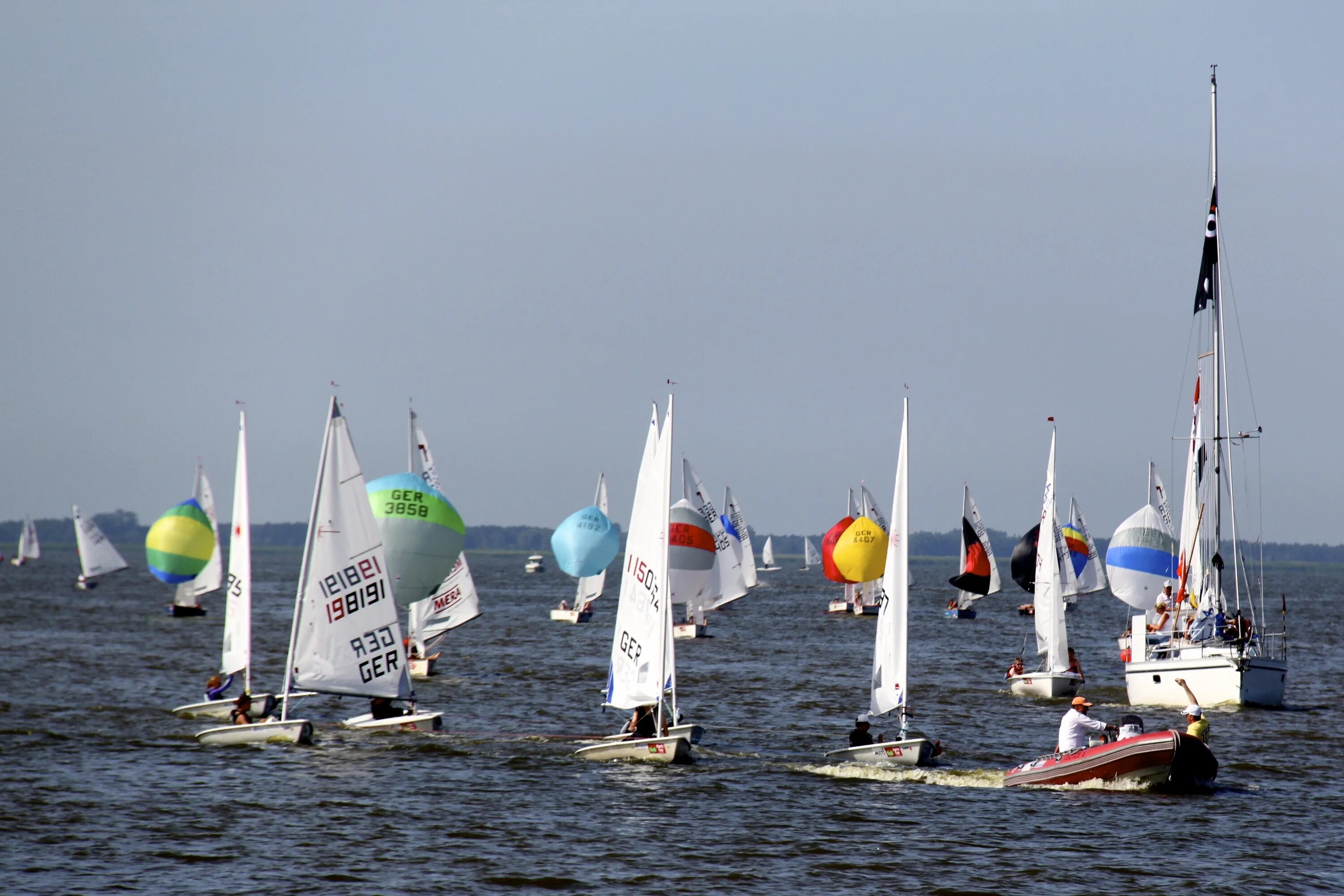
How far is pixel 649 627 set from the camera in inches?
1256

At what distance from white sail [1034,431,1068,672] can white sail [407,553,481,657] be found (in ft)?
61.7

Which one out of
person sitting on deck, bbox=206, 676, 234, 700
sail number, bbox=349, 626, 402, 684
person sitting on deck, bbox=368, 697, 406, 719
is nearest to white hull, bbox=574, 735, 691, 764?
sail number, bbox=349, 626, 402, 684

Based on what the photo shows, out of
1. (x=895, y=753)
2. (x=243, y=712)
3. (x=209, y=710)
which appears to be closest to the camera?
(x=895, y=753)

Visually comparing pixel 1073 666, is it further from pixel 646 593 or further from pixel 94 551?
pixel 94 551

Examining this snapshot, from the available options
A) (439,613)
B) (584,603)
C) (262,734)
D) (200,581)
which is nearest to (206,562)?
(200,581)

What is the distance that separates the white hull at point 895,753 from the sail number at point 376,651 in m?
10.3

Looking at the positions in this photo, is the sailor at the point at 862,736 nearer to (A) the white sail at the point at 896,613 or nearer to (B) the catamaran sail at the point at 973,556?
(A) the white sail at the point at 896,613

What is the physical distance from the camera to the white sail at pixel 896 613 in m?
30.5

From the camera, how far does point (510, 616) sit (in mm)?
A: 90875

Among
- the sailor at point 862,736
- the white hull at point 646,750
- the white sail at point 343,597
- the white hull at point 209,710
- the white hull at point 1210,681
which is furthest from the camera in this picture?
the white hull at point 1210,681

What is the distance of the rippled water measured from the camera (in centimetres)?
2223

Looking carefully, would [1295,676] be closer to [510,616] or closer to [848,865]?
[848,865]

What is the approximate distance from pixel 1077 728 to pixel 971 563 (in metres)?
59.6

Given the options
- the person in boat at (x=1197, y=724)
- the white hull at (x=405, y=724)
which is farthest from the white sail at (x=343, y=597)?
the person in boat at (x=1197, y=724)
